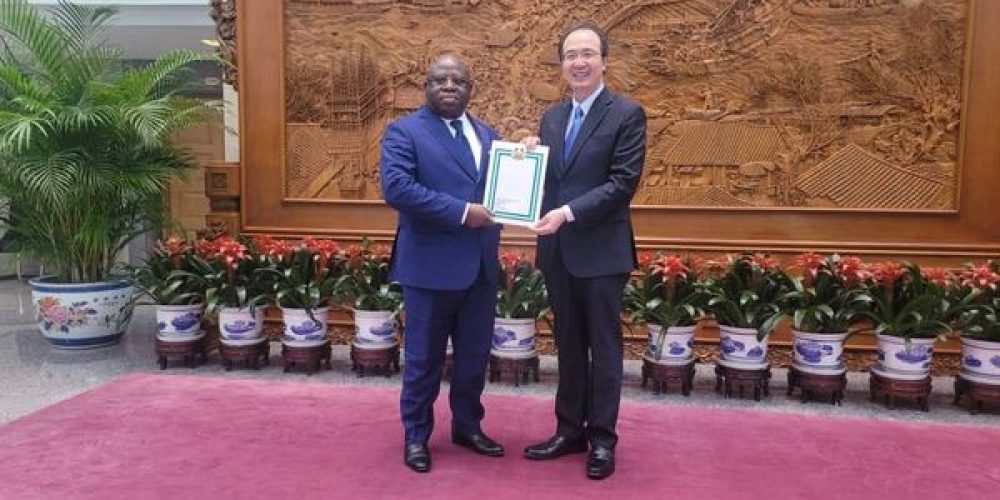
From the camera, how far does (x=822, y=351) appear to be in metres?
3.29

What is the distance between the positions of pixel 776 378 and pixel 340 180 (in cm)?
259

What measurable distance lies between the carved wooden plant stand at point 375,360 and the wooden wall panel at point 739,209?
85 centimetres

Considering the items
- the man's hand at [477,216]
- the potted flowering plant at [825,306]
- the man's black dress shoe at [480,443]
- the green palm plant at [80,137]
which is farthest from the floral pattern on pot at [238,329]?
the potted flowering plant at [825,306]

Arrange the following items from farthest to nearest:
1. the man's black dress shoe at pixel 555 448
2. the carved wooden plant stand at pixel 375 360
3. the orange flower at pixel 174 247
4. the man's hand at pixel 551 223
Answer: the orange flower at pixel 174 247
the carved wooden plant stand at pixel 375 360
the man's black dress shoe at pixel 555 448
the man's hand at pixel 551 223

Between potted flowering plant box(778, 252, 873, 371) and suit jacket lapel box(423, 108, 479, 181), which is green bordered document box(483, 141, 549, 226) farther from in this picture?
potted flowering plant box(778, 252, 873, 371)

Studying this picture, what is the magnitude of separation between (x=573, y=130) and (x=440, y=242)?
1.77ft

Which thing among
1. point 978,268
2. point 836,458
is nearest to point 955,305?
point 978,268

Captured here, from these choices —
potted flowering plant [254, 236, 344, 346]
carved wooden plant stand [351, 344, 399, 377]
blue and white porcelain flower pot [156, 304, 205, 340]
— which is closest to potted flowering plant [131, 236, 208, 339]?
blue and white porcelain flower pot [156, 304, 205, 340]

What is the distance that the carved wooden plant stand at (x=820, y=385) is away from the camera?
328cm

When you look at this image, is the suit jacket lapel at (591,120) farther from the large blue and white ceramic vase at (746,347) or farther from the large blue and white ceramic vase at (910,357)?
the large blue and white ceramic vase at (910,357)

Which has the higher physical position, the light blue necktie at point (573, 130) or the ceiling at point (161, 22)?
the ceiling at point (161, 22)

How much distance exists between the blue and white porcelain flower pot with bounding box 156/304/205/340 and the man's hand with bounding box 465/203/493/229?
217cm

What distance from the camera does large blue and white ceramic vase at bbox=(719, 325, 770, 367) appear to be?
3348 millimetres

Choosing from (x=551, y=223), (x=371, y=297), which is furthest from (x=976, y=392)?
(x=371, y=297)
